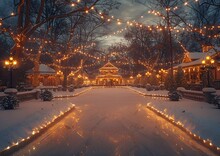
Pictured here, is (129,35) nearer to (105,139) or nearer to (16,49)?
(16,49)

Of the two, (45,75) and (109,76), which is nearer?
(45,75)

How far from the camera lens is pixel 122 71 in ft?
385

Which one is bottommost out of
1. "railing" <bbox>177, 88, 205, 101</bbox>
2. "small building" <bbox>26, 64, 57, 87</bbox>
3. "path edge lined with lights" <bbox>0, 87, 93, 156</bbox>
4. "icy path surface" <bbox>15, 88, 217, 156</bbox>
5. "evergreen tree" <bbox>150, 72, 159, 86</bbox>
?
"icy path surface" <bbox>15, 88, 217, 156</bbox>

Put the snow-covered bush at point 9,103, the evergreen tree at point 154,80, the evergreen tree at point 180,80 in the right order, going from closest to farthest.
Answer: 1. the snow-covered bush at point 9,103
2. the evergreen tree at point 180,80
3. the evergreen tree at point 154,80

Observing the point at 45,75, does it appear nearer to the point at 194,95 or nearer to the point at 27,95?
the point at 27,95

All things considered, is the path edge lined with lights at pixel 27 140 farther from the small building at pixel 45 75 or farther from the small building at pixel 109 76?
the small building at pixel 109 76

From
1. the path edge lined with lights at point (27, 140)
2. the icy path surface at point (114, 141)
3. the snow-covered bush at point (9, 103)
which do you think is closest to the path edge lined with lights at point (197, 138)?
the icy path surface at point (114, 141)

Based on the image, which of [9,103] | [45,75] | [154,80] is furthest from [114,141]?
[45,75]

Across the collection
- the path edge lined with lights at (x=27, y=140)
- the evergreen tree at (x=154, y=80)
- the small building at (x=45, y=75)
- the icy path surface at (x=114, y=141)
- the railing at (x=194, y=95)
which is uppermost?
the small building at (x=45, y=75)

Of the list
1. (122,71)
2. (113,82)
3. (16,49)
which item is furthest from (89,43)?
(122,71)

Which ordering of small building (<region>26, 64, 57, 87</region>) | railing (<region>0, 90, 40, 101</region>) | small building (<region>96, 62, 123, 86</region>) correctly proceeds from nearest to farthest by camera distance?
railing (<region>0, 90, 40, 101</region>), small building (<region>26, 64, 57, 87</region>), small building (<region>96, 62, 123, 86</region>)

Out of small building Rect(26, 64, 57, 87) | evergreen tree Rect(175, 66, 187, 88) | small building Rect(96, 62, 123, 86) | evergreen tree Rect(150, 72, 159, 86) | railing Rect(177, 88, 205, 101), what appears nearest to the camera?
railing Rect(177, 88, 205, 101)

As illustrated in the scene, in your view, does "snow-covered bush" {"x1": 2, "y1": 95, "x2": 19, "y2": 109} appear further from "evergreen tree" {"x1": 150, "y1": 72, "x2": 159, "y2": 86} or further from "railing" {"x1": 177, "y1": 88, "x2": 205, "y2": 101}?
"evergreen tree" {"x1": 150, "y1": 72, "x2": 159, "y2": 86}

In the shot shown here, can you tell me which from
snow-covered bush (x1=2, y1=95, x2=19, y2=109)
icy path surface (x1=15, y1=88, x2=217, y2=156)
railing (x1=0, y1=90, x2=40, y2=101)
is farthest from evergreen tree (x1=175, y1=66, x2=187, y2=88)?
icy path surface (x1=15, y1=88, x2=217, y2=156)
